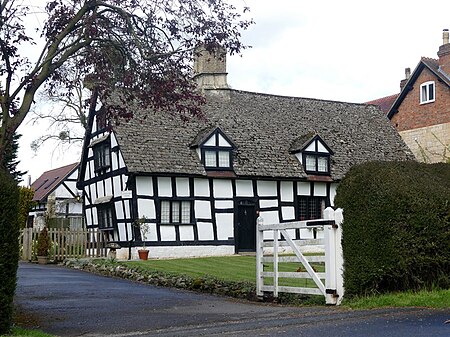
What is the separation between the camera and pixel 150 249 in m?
26.8

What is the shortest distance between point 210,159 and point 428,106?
50.9 ft

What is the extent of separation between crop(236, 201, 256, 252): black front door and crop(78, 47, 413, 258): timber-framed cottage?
4 centimetres

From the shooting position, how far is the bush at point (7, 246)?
29.0 feet

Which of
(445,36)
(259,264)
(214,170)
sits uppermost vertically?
(445,36)

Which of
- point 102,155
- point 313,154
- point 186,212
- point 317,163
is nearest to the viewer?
point 186,212

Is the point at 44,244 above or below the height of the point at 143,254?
above

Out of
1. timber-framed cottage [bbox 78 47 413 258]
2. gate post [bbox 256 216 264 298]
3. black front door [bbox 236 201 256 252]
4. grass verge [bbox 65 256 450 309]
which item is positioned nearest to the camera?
grass verge [bbox 65 256 450 309]

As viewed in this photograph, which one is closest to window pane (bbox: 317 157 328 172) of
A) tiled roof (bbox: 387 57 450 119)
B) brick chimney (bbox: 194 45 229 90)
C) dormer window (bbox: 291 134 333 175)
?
dormer window (bbox: 291 134 333 175)

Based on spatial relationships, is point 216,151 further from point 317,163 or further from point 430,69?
point 430,69

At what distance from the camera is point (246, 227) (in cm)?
2919

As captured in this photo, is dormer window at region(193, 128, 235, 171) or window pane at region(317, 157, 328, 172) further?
window pane at region(317, 157, 328, 172)

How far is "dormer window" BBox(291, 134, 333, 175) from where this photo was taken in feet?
100.0

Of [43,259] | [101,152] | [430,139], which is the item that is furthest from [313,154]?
[43,259]

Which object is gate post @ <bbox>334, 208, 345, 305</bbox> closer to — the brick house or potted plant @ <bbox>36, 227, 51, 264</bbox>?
potted plant @ <bbox>36, 227, 51, 264</bbox>
